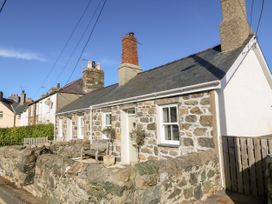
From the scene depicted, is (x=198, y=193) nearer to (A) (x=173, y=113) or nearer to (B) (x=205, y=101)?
(B) (x=205, y=101)

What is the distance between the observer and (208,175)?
528 cm

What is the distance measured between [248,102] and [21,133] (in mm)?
18606

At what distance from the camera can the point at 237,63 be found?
667cm

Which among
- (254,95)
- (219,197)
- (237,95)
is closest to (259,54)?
(254,95)

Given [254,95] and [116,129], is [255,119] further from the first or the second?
[116,129]

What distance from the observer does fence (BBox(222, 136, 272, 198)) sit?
16.1 feet

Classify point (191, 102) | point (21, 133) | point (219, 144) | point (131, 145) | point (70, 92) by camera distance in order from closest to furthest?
point (219, 144) → point (191, 102) → point (131, 145) → point (21, 133) → point (70, 92)

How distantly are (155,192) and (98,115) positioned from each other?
828 cm

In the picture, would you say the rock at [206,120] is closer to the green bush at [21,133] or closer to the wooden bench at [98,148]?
the wooden bench at [98,148]

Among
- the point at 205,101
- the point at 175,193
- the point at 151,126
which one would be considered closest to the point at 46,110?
the point at 151,126

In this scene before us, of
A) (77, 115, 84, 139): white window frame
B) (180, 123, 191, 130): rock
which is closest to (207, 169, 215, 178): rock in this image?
(180, 123, 191, 130): rock

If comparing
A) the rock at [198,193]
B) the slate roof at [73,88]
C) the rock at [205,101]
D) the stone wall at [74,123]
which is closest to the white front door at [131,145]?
the stone wall at [74,123]

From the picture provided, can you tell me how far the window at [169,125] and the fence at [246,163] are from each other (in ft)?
5.95

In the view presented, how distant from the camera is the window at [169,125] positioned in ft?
23.4
